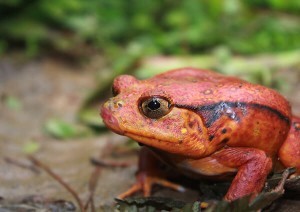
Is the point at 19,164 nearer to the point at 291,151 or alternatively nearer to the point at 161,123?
the point at 161,123

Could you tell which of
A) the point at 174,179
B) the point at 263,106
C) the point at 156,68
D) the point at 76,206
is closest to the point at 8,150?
the point at 76,206

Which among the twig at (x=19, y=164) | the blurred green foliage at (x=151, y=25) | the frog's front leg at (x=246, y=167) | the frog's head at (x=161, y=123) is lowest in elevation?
the frog's front leg at (x=246, y=167)

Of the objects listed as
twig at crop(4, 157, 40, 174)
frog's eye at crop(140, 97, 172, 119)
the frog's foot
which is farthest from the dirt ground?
frog's eye at crop(140, 97, 172, 119)

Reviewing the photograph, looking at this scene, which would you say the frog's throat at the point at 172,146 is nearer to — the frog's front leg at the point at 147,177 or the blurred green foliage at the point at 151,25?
the frog's front leg at the point at 147,177

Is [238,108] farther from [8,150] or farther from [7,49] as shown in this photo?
[7,49]

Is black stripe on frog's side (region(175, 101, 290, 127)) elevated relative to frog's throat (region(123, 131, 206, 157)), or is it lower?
elevated

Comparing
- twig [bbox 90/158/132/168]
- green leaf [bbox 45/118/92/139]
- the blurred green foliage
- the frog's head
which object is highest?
the blurred green foliage

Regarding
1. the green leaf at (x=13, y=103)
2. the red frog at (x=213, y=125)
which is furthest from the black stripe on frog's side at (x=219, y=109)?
the green leaf at (x=13, y=103)

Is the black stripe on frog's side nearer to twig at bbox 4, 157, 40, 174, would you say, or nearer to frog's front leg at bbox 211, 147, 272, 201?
frog's front leg at bbox 211, 147, 272, 201
